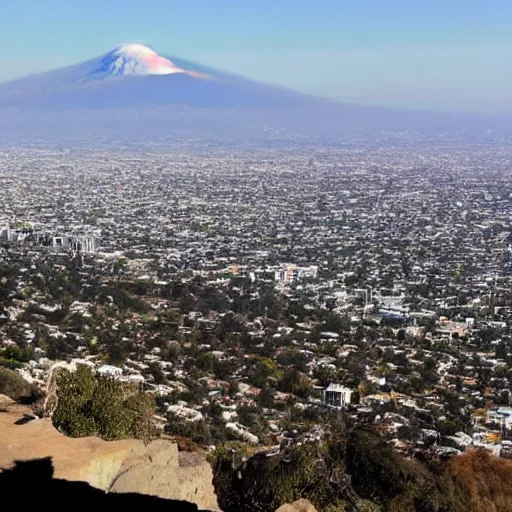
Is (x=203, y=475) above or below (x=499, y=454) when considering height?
above

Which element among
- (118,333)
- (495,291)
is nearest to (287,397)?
(118,333)

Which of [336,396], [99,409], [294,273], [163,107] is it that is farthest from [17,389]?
[163,107]

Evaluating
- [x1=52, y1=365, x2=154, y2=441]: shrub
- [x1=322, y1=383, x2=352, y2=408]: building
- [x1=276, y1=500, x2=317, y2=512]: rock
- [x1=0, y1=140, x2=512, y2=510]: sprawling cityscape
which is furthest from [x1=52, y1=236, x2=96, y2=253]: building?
[x1=276, y1=500, x2=317, y2=512]: rock

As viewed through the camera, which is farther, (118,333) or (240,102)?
(240,102)

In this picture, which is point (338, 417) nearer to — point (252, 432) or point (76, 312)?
point (252, 432)

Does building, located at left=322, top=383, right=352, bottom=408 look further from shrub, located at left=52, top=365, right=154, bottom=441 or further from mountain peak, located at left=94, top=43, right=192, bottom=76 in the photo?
mountain peak, located at left=94, top=43, right=192, bottom=76

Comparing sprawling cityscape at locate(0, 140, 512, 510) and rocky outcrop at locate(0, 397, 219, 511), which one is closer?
rocky outcrop at locate(0, 397, 219, 511)
